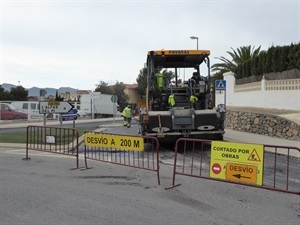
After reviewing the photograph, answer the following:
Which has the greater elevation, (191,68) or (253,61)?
(253,61)

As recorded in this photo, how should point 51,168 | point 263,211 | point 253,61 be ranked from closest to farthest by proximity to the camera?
1. point 263,211
2. point 51,168
3. point 253,61

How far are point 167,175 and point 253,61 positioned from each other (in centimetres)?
→ 1693

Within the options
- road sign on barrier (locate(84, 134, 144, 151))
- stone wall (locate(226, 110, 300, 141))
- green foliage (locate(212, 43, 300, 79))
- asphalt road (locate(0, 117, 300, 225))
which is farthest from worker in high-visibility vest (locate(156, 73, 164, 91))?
green foliage (locate(212, 43, 300, 79))

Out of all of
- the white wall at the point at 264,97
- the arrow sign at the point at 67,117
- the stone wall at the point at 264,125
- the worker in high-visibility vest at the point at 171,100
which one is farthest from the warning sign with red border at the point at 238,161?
the white wall at the point at 264,97

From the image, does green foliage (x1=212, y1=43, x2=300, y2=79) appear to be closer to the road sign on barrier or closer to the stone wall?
the stone wall

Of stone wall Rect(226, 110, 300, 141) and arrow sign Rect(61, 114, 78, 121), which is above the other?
arrow sign Rect(61, 114, 78, 121)

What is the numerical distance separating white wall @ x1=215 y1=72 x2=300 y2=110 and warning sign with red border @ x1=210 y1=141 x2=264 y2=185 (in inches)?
451

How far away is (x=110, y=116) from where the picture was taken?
42.8 m

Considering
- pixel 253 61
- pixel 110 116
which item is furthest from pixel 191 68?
pixel 110 116

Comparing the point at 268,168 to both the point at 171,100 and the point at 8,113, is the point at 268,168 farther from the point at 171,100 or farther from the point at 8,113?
the point at 8,113

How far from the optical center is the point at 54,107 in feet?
50.2

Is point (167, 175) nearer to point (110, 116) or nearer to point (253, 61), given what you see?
point (253, 61)

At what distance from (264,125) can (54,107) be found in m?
10.3

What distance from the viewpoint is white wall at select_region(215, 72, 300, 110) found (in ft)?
54.0
